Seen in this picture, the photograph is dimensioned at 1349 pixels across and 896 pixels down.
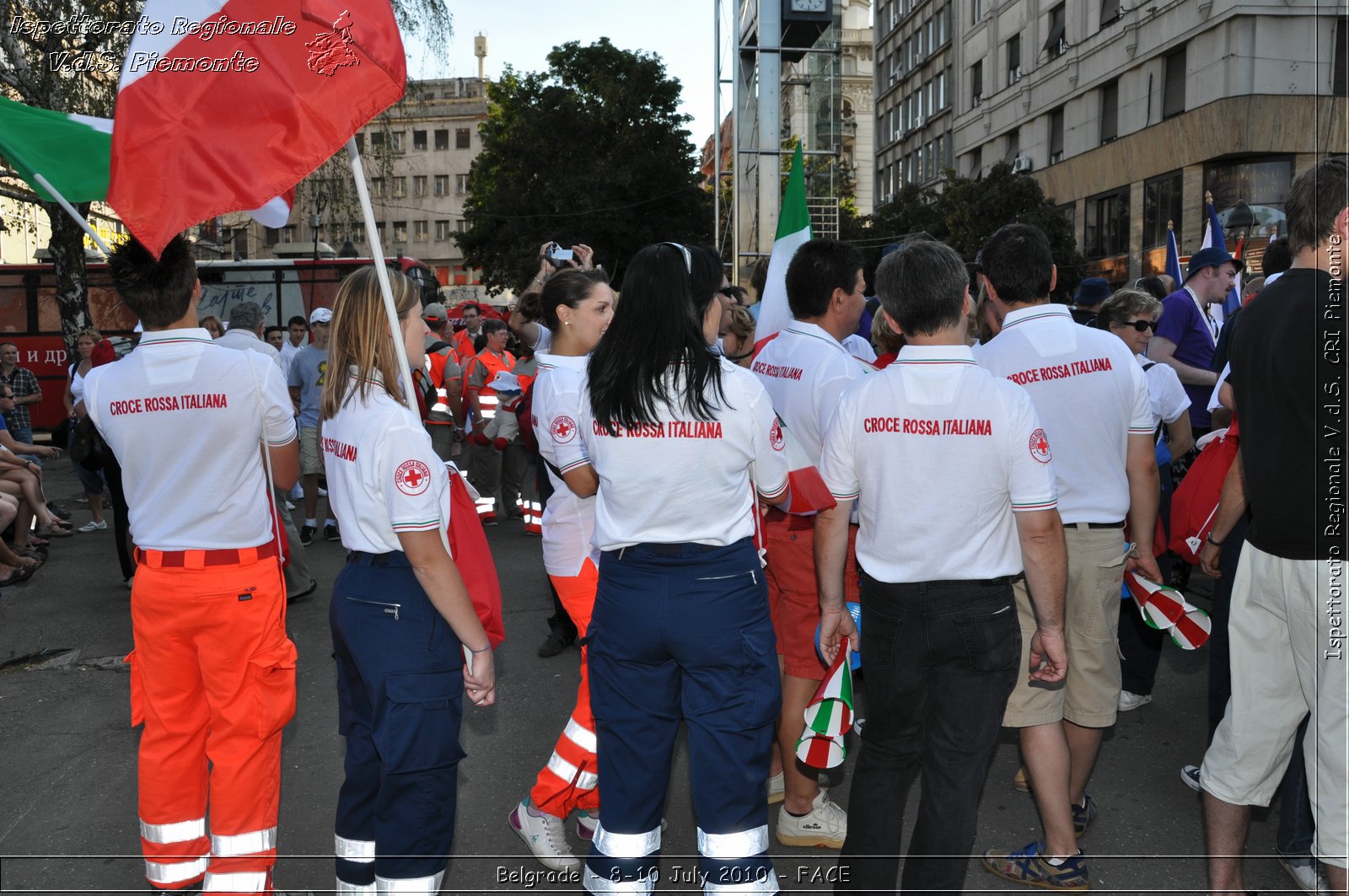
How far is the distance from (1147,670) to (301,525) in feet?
28.1

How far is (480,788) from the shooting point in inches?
187

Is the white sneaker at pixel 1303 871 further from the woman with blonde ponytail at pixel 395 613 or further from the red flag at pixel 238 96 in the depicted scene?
the red flag at pixel 238 96

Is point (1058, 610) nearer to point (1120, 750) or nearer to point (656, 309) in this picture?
point (656, 309)

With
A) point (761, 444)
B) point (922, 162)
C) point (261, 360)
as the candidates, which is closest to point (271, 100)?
point (261, 360)

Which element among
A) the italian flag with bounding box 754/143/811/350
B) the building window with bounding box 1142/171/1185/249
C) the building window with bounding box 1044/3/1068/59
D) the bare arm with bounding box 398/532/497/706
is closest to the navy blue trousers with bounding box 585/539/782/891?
the bare arm with bounding box 398/532/497/706

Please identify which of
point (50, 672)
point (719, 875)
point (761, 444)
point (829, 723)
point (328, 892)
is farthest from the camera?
point (50, 672)

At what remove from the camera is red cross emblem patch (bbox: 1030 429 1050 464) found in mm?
3109

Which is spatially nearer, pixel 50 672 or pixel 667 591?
pixel 667 591

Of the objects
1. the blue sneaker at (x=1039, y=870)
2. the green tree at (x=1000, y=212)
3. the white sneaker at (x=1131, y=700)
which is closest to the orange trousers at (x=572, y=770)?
the blue sneaker at (x=1039, y=870)

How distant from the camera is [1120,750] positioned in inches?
200

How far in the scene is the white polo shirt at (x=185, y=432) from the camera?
338 cm

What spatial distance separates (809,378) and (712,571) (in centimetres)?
140

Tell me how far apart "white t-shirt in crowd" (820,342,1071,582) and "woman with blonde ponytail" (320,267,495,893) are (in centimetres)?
123

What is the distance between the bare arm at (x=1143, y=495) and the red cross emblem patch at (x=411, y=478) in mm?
2459
